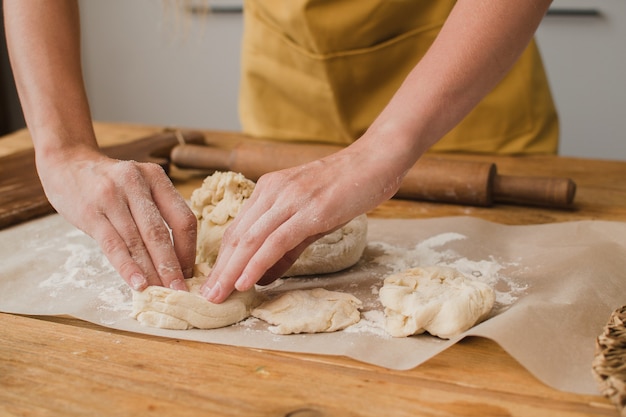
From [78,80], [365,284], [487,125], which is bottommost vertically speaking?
[365,284]

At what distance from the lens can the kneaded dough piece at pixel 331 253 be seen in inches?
56.7

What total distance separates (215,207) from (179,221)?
0.20 meters

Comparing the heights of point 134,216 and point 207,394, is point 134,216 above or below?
above

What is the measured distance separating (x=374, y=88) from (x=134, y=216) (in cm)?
113

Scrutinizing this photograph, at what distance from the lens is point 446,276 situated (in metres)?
1.31

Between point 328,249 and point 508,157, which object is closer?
point 328,249

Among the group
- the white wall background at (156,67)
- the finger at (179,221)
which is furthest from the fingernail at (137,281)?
the white wall background at (156,67)

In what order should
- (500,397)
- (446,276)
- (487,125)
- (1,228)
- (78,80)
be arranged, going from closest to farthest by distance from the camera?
(500,397) → (446,276) → (78,80) → (1,228) → (487,125)

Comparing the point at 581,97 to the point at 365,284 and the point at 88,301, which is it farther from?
the point at 88,301

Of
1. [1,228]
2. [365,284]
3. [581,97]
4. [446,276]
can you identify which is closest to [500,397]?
[446,276]

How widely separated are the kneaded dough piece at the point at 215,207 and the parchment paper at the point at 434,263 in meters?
0.17

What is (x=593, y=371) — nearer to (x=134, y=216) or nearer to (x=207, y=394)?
(x=207, y=394)

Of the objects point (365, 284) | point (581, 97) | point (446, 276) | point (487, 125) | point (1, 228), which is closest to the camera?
point (446, 276)

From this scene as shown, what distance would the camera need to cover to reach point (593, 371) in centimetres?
99
